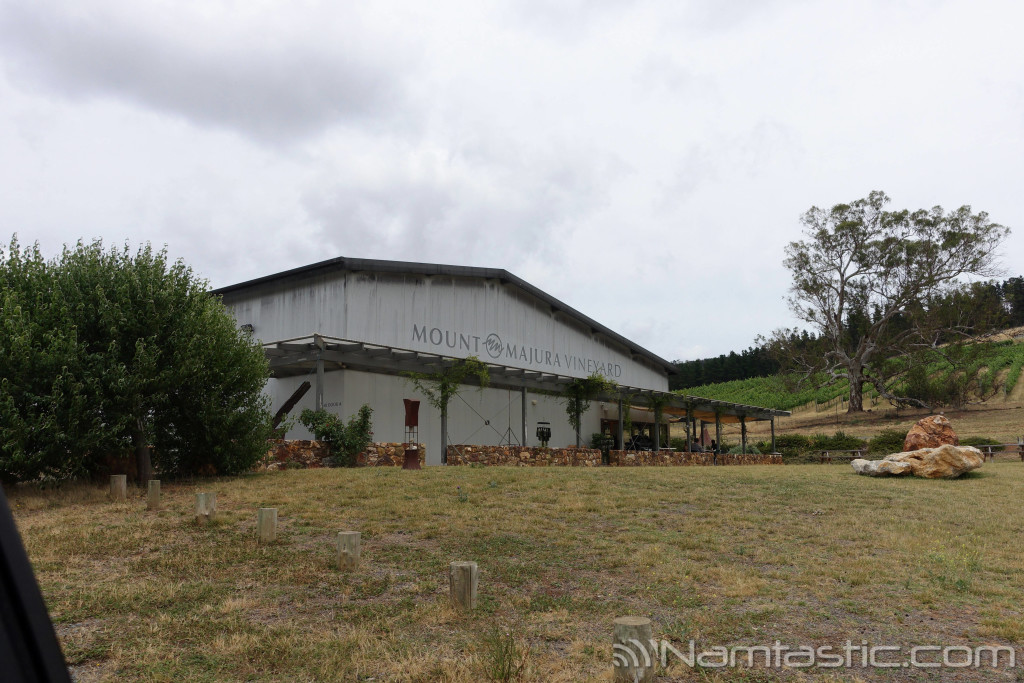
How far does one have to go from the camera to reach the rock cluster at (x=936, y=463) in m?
20.5

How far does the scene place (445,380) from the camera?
25.3 m

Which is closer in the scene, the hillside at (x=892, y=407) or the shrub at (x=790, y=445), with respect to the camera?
the shrub at (x=790, y=445)

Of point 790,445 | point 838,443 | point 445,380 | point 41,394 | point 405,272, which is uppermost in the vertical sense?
point 405,272

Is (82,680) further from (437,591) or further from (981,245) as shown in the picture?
(981,245)

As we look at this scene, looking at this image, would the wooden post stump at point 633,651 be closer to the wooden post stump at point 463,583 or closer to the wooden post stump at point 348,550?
the wooden post stump at point 463,583

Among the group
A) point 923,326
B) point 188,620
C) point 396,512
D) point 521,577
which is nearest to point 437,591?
point 521,577

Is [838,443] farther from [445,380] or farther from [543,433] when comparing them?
[445,380]

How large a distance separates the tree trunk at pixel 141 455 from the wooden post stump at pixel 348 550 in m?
9.60

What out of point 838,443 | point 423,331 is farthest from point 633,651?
point 838,443

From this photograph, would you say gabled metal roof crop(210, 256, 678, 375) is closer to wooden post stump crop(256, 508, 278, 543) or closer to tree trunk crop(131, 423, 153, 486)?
tree trunk crop(131, 423, 153, 486)

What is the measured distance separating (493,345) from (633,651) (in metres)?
25.5

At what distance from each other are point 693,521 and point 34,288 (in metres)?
14.4

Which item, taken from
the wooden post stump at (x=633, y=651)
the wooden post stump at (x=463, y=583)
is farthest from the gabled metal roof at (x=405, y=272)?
the wooden post stump at (x=633, y=651)

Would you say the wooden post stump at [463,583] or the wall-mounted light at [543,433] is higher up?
the wall-mounted light at [543,433]
